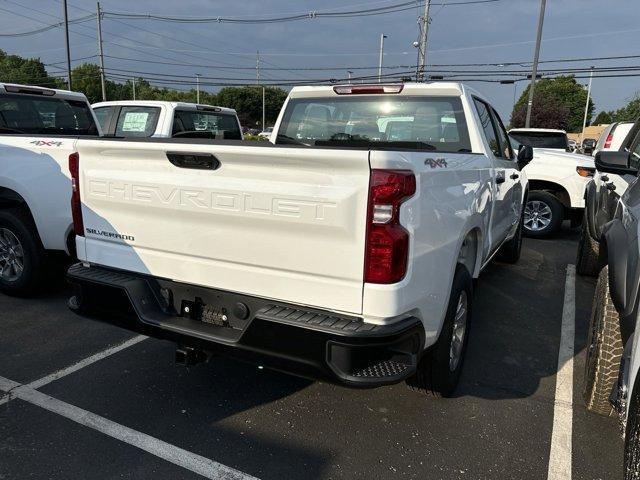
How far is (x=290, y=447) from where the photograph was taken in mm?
2738

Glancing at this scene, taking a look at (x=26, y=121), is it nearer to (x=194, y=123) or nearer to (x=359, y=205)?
(x=194, y=123)

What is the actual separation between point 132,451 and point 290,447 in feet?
2.72

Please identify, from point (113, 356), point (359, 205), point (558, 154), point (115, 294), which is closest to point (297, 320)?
point (359, 205)

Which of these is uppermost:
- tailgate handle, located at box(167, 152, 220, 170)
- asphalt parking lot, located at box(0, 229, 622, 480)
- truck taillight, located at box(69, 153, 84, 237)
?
tailgate handle, located at box(167, 152, 220, 170)

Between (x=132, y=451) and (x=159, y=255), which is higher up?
(x=159, y=255)

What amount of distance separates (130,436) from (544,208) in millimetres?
7744

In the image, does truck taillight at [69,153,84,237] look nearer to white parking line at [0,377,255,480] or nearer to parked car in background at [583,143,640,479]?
white parking line at [0,377,255,480]

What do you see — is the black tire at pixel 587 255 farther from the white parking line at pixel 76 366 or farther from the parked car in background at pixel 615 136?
the white parking line at pixel 76 366

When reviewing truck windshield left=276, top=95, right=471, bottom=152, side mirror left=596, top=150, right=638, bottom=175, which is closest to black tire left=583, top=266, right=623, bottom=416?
side mirror left=596, top=150, right=638, bottom=175

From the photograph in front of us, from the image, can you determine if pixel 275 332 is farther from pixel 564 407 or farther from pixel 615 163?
pixel 615 163

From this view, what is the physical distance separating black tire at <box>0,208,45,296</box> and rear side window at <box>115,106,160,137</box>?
9.97 ft

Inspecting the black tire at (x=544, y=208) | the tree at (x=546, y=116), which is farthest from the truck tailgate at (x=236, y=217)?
the tree at (x=546, y=116)

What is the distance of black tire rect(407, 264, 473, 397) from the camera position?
2.89 metres

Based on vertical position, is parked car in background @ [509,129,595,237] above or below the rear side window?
Answer: below
